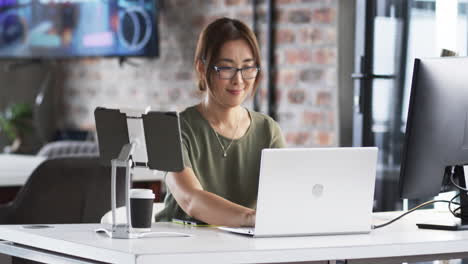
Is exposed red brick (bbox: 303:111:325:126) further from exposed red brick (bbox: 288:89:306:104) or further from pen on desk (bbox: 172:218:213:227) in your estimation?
pen on desk (bbox: 172:218:213:227)

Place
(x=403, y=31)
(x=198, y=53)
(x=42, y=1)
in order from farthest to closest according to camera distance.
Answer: (x=42, y=1)
(x=403, y=31)
(x=198, y=53)

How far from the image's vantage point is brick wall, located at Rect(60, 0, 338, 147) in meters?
4.73

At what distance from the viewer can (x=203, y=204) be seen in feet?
8.95

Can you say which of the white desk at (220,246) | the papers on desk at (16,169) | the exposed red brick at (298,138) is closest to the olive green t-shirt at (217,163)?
the white desk at (220,246)

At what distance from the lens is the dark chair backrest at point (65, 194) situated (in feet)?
12.7

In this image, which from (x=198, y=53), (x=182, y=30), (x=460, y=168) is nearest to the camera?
(x=460, y=168)

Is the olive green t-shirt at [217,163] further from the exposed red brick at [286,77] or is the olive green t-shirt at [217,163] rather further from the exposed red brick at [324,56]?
the exposed red brick at [286,77]

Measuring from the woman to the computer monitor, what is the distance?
0.55 m

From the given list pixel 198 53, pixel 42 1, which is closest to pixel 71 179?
pixel 198 53

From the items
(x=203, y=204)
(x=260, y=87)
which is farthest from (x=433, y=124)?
(x=260, y=87)

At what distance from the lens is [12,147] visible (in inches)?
262

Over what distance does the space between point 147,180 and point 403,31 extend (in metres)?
1.37

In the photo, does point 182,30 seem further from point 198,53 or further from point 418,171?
point 418,171

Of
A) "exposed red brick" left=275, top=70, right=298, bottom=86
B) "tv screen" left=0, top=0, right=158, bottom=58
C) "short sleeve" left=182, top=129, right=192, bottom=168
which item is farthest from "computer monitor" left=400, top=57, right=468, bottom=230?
"tv screen" left=0, top=0, right=158, bottom=58
